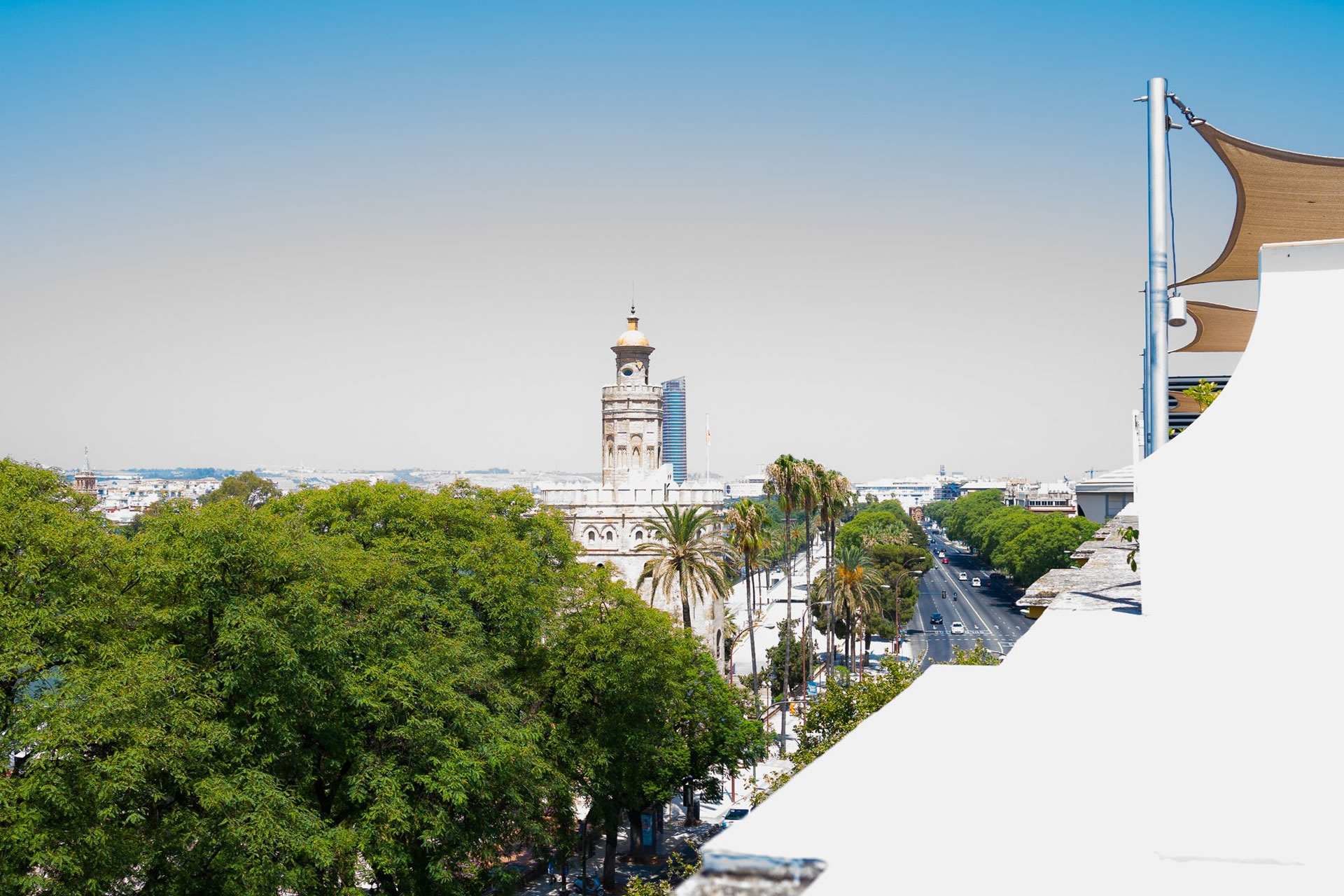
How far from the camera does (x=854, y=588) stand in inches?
1737

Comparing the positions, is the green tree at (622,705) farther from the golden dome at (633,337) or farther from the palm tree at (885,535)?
the palm tree at (885,535)

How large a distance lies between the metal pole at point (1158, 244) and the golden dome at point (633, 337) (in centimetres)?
3734

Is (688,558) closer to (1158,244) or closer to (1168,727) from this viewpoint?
(1158,244)

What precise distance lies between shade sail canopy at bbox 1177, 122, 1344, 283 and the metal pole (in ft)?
1.98

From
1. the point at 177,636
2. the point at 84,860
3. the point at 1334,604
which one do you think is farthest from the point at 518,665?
the point at 1334,604

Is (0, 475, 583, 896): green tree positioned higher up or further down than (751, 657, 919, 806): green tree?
higher up

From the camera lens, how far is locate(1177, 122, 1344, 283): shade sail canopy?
33.4 ft

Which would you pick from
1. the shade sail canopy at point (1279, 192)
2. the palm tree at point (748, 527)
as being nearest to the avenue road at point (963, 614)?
the palm tree at point (748, 527)

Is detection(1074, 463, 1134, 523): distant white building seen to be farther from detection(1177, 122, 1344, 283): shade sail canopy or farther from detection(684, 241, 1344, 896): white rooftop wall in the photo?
detection(684, 241, 1344, 896): white rooftop wall

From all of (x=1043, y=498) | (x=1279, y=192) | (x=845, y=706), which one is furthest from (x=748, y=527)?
(x=1043, y=498)

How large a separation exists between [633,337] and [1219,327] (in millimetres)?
32966

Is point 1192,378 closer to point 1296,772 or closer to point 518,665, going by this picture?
point 518,665

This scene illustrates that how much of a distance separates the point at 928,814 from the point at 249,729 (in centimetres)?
1255

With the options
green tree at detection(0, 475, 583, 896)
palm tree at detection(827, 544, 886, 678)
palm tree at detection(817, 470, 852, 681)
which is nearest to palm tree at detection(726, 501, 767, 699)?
palm tree at detection(817, 470, 852, 681)
